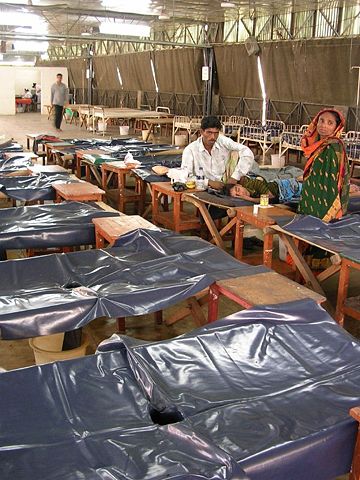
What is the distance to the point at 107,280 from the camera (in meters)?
2.71

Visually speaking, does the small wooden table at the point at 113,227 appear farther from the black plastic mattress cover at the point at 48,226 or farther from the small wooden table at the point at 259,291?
the small wooden table at the point at 259,291

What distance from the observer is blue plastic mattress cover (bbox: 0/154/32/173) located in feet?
19.5

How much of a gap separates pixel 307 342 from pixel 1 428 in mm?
1145

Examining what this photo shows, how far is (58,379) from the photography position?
1.80 metres

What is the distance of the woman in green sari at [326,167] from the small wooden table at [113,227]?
1126mm

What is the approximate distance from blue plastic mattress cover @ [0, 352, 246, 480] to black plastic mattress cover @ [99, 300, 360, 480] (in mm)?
78

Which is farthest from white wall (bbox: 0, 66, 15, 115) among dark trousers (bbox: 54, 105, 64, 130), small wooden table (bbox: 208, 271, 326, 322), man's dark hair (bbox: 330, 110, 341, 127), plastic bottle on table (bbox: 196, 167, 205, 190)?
small wooden table (bbox: 208, 271, 326, 322)

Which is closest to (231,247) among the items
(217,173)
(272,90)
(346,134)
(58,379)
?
(217,173)

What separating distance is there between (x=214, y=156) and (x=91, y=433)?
355 cm

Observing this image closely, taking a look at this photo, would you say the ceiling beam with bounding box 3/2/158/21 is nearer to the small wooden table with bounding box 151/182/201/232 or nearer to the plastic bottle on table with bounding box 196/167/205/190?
the small wooden table with bounding box 151/182/201/232

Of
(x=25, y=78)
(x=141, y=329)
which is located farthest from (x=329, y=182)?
(x=25, y=78)

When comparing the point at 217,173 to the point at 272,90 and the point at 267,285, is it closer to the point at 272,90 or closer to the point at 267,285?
the point at 267,285

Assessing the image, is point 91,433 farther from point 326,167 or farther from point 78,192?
point 78,192

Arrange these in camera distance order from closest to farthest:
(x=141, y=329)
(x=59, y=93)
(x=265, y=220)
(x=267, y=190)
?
(x=141, y=329) → (x=265, y=220) → (x=267, y=190) → (x=59, y=93)
